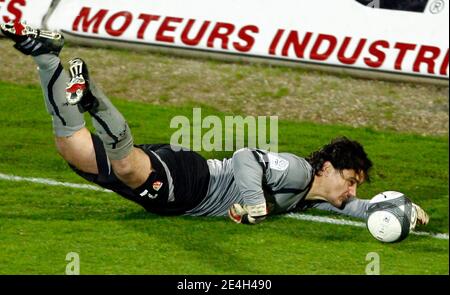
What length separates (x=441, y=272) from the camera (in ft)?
38.9

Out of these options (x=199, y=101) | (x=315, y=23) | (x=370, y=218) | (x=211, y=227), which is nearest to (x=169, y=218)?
(x=211, y=227)

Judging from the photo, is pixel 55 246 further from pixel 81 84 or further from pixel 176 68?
pixel 176 68

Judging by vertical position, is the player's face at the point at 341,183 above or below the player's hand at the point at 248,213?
above

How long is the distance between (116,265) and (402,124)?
6.92 metres

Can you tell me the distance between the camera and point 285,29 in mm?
18484

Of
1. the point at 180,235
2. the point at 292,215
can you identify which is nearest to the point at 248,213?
the point at 180,235

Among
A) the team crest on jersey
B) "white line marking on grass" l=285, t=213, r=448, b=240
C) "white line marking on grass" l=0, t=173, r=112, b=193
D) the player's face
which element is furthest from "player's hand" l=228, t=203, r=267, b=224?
"white line marking on grass" l=0, t=173, r=112, b=193

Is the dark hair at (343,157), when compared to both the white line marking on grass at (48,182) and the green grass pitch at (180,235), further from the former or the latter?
the white line marking on grass at (48,182)

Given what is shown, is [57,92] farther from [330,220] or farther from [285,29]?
[285,29]

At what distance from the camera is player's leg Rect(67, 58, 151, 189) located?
1077 centimetres

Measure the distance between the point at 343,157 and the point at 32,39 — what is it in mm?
3100

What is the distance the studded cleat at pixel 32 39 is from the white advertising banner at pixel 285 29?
769cm

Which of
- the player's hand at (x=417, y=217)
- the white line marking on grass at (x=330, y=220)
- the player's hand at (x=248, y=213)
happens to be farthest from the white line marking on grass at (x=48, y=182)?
the player's hand at (x=417, y=217)

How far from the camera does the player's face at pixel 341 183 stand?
11789mm
